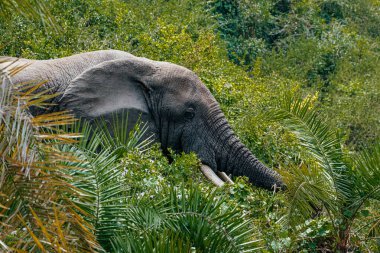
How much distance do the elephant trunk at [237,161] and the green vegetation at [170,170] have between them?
17cm

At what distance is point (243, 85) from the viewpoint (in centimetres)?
1489

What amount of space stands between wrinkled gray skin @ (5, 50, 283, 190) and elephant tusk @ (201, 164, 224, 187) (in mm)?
131

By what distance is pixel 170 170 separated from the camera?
30.3 feet

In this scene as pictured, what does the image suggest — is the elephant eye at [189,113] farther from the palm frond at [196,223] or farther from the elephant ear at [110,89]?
the palm frond at [196,223]

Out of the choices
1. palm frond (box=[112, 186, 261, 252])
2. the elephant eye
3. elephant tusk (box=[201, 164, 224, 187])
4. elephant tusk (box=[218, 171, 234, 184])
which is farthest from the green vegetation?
the elephant eye

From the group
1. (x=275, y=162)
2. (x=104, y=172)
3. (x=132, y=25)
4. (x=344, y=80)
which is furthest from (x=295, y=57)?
(x=104, y=172)

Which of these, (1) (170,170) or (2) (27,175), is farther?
(1) (170,170)

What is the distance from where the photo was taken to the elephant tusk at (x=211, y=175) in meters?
10.2

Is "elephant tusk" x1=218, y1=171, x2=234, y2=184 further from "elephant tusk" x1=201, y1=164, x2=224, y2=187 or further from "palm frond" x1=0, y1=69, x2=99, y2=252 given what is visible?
"palm frond" x1=0, y1=69, x2=99, y2=252

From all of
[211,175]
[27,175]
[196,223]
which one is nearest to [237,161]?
[211,175]

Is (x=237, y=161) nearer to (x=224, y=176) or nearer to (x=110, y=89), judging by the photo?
(x=224, y=176)

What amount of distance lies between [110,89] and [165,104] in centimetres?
64

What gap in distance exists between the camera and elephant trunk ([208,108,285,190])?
1056 centimetres

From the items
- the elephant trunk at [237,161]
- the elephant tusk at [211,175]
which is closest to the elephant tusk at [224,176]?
the elephant trunk at [237,161]
